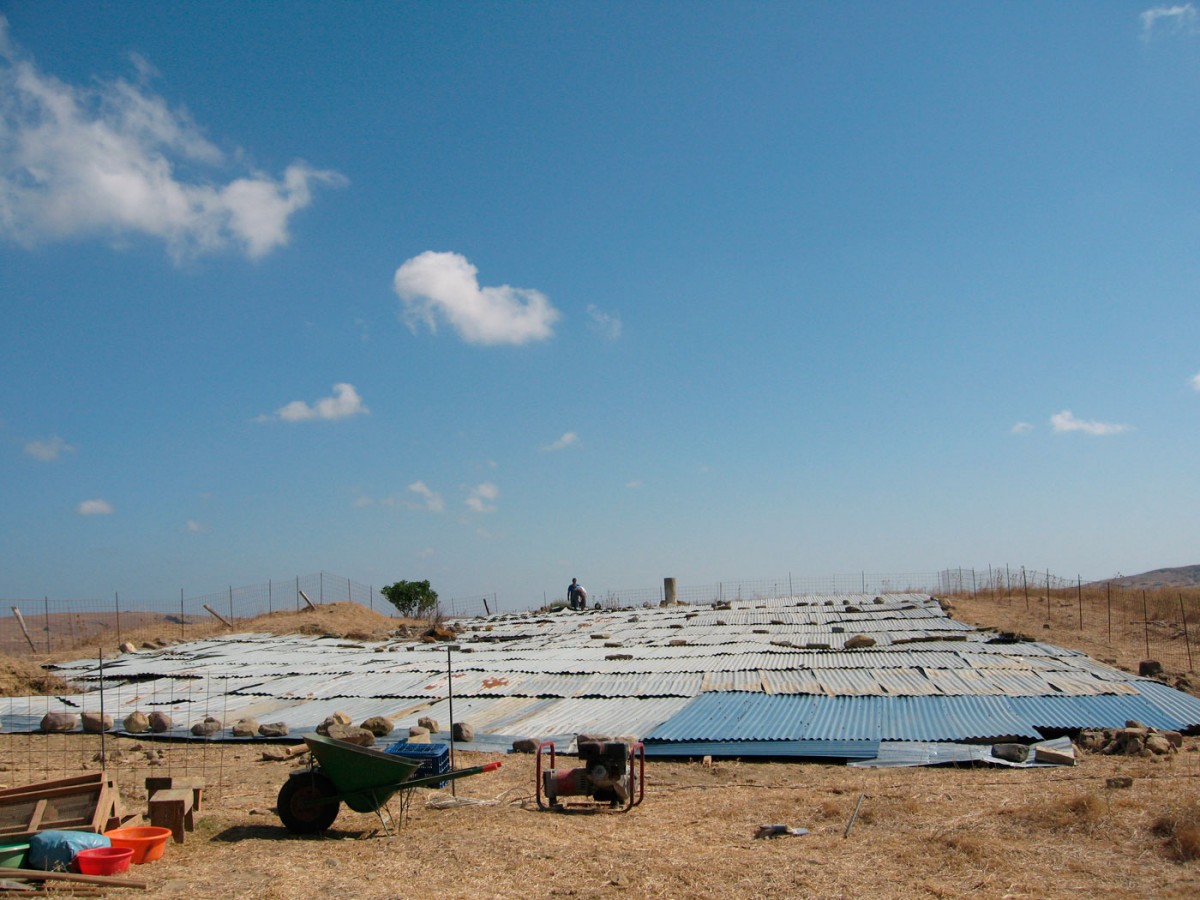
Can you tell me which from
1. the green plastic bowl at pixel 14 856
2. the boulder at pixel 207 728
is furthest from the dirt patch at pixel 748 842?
the boulder at pixel 207 728

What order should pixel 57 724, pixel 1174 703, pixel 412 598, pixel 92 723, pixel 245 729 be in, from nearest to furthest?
pixel 1174 703, pixel 245 729, pixel 92 723, pixel 57 724, pixel 412 598

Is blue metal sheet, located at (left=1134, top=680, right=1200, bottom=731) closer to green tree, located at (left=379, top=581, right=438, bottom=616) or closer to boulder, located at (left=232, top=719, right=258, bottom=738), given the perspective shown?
boulder, located at (left=232, top=719, right=258, bottom=738)

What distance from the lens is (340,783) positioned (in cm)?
652

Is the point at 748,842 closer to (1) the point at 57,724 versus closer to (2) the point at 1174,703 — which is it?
(2) the point at 1174,703

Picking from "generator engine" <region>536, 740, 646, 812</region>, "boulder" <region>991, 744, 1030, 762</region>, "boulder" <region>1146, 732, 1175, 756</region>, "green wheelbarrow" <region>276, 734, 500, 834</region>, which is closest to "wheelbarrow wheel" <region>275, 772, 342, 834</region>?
"green wheelbarrow" <region>276, 734, 500, 834</region>

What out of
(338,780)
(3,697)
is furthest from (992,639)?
(3,697)

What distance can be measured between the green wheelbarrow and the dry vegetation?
157mm

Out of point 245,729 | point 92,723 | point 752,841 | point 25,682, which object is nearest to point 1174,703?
point 752,841

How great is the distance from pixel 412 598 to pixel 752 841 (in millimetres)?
34392

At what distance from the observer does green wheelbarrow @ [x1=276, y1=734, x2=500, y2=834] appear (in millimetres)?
6422

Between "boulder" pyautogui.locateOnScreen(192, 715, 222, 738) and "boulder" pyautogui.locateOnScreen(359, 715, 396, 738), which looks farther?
"boulder" pyautogui.locateOnScreen(192, 715, 222, 738)

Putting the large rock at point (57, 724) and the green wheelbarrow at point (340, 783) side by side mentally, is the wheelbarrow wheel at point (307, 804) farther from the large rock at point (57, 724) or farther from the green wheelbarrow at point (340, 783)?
the large rock at point (57, 724)

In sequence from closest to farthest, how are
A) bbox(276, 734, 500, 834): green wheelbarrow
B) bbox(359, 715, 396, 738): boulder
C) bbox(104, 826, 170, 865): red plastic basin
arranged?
bbox(104, 826, 170, 865): red plastic basin
bbox(276, 734, 500, 834): green wheelbarrow
bbox(359, 715, 396, 738): boulder

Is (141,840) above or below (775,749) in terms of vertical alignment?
above
